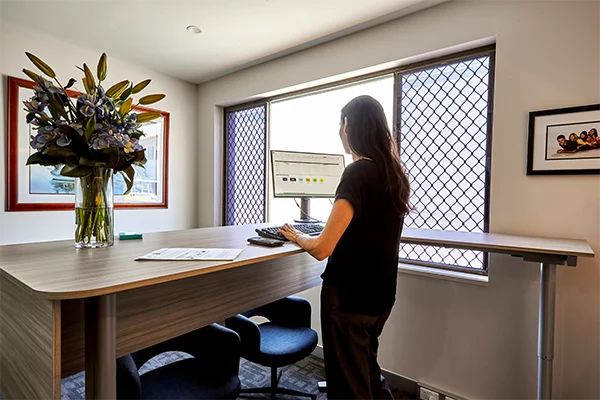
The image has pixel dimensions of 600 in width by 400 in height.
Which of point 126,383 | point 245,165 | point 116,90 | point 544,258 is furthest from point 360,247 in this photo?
point 245,165

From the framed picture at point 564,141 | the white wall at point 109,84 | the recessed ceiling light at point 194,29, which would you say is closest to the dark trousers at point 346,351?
the framed picture at point 564,141

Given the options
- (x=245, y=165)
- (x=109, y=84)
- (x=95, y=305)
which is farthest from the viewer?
(x=245, y=165)

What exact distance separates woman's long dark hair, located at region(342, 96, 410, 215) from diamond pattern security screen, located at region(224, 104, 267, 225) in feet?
6.15

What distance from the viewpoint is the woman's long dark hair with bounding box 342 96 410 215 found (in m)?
1.22

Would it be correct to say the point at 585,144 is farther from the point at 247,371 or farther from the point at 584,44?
the point at 247,371

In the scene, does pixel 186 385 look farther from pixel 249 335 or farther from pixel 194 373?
pixel 249 335

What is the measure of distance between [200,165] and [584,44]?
10.4 feet

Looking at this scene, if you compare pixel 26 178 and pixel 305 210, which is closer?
pixel 305 210

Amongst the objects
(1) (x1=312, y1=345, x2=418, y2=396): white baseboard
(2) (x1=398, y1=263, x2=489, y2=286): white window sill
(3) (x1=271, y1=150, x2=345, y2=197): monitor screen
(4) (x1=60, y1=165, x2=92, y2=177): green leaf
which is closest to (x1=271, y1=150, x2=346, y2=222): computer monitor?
(3) (x1=271, y1=150, x2=345, y2=197): monitor screen

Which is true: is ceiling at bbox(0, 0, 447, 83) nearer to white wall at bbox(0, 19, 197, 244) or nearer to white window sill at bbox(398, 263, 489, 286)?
white wall at bbox(0, 19, 197, 244)

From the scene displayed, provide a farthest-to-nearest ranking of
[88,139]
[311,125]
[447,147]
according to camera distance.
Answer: [311,125], [447,147], [88,139]

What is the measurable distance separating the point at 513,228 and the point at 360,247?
3.59 feet

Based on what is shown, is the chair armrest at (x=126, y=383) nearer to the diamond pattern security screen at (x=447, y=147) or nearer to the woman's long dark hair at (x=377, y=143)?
the woman's long dark hair at (x=377, y=143)

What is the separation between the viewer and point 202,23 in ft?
7.39
